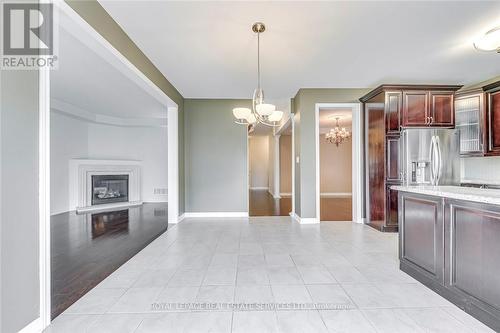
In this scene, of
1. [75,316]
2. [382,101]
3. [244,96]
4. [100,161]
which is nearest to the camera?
[75,316]

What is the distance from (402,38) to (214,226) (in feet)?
13.5

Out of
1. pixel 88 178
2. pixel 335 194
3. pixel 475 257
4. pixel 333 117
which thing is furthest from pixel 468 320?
pixel 335 194

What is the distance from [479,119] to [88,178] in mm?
8731

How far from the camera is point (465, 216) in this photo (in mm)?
1826

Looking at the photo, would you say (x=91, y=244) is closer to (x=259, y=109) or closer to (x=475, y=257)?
(x=259, y=109)

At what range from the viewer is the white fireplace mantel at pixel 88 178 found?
6.32m

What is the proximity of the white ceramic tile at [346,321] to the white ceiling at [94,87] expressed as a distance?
3.33 meters

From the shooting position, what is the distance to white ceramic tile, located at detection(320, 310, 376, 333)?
164cm

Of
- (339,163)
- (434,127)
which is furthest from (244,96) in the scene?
(339,163)

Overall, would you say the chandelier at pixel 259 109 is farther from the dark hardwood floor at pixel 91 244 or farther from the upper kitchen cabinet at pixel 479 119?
the upper kitchen cabinet at pixel 479 119

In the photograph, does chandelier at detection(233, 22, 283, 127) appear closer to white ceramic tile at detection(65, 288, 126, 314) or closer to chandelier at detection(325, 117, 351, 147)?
white ceramic tile at detection(65, 288, 126, 314)

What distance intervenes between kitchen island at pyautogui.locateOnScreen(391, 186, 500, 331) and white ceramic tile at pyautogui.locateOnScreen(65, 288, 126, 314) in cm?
277

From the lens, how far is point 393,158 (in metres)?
4.11

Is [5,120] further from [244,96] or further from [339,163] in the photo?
[339,163]
